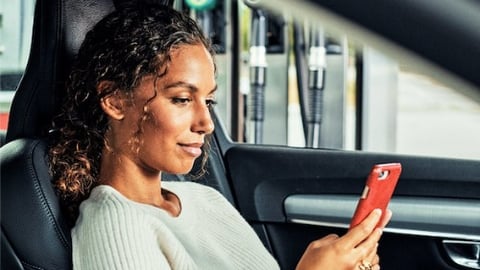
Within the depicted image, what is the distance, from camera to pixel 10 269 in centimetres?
117

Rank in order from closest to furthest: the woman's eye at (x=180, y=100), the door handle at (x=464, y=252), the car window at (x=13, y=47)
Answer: the woman's eye at (x=180, y=100) → the car window at (x=13, y=47) → the door handle at (x=464, y=252)

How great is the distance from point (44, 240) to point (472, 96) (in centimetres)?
87

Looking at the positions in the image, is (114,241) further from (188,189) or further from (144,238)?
(188,189)

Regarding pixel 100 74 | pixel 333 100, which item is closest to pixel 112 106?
pixel 100 74

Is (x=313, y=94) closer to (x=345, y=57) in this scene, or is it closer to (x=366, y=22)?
(x=345, y=57)

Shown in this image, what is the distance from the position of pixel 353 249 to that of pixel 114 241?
34 centimetres

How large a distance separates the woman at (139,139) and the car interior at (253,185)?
0.04 metres

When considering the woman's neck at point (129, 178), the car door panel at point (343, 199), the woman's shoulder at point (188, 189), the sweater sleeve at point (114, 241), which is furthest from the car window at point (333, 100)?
the sweater sleeve at point (114, 241)

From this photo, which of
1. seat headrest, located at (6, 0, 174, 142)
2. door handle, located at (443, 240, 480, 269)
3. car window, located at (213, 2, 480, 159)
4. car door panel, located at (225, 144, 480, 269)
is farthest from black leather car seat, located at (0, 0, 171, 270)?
car window, located at (213, 2, 480, 159)

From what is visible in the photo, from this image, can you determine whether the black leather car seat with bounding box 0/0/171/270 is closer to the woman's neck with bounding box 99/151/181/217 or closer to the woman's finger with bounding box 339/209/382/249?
the woman's neck with bounding box 99/151/181/217

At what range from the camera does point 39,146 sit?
4.07 ft

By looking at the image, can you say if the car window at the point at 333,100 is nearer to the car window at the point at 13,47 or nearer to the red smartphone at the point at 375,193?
the car window at the point at 13,47

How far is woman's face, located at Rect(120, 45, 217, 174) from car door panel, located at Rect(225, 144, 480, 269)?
735 millimetres

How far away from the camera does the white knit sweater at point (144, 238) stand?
3.62 ft
